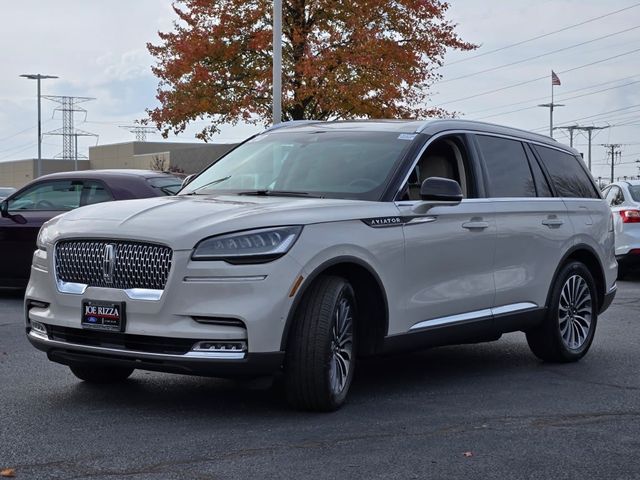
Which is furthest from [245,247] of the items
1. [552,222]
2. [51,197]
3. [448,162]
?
[51,197]

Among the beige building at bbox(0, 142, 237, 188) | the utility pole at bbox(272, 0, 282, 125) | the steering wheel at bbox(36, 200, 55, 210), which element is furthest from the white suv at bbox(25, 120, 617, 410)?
the beige building at bbox(0, 142, 237, 188)

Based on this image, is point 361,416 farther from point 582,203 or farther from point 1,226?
point 1,226

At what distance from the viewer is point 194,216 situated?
6488mm

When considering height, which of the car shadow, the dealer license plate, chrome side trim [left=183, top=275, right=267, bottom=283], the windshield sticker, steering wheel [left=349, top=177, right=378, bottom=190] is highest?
the windshield sticker

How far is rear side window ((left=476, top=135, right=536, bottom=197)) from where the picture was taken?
27.5ft

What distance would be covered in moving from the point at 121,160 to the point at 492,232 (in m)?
67.2

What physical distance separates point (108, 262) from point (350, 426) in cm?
162

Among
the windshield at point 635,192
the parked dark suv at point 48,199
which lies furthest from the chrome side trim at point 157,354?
the windshield at point 635,192

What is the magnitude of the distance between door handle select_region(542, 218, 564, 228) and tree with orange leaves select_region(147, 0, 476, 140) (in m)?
20.6

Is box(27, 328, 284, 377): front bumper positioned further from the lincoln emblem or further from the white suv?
the lincoln emblem

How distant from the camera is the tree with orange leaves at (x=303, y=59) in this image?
29766mm

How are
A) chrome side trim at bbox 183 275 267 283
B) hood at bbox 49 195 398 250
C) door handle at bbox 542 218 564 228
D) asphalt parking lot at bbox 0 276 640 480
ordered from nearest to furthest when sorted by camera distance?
asphalt parking lot at bbox 0 276 640 480 < chrome side trim at bbox 183 275 267 283 < hood at bbox 49 195 398 250 < door handle at bbox 542 218 564 228

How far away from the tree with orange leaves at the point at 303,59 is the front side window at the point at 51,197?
633 inches

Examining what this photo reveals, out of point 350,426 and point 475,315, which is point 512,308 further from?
point 350,426
